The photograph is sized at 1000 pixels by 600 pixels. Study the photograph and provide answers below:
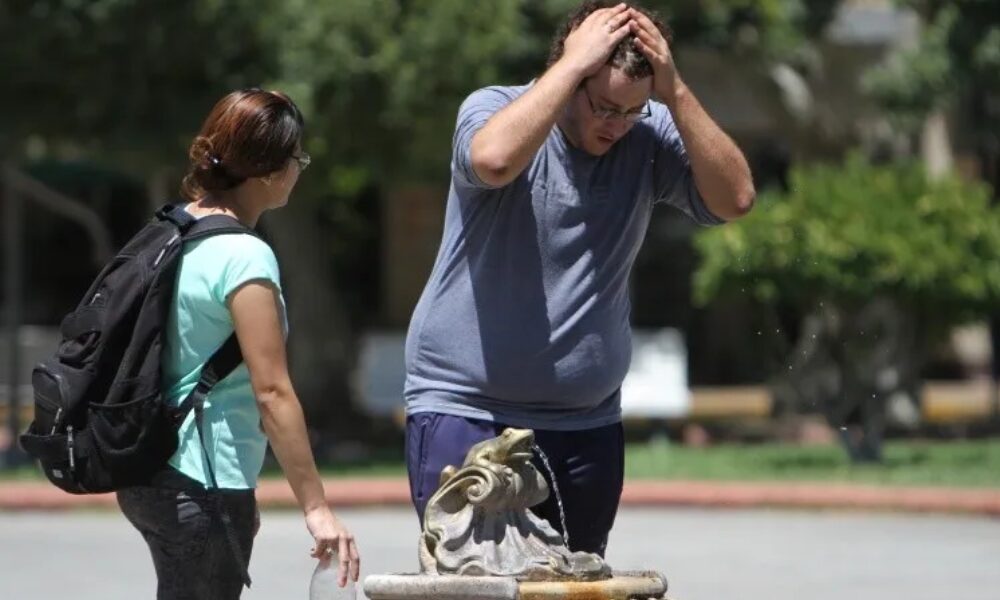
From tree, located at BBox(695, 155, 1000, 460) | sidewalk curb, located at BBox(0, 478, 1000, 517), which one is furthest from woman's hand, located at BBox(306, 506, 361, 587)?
tree, located at BBox(695, 155, 1000, 460)

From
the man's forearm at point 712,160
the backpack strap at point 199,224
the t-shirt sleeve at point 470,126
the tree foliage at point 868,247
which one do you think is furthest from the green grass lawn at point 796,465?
the backpack strap at point 199,224

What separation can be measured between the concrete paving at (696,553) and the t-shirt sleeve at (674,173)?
5540 millimetres

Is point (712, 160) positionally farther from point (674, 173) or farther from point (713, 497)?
point (713, 497)

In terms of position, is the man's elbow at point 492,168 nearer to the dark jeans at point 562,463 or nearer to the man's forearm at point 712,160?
the man's forearm at point 712,160

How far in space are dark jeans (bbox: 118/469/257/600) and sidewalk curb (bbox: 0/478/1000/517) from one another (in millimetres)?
9652

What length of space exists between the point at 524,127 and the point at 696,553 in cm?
800

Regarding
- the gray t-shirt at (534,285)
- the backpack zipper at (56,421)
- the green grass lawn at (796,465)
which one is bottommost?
the green grass lawn at (796,465)

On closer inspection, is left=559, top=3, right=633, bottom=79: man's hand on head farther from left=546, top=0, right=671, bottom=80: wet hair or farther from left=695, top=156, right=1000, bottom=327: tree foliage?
left=695, top=156, right=1000, bottom=327: tree foliage

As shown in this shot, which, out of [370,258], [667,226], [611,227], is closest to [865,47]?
[667,226]

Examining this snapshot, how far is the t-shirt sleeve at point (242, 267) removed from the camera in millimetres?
4488

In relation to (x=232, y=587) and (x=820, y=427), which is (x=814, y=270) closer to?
(x=820, y=427)

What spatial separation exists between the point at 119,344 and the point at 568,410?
3.18 ft

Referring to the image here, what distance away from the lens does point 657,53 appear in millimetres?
4418

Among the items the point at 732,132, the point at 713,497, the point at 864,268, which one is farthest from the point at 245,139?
the point at 732,132
